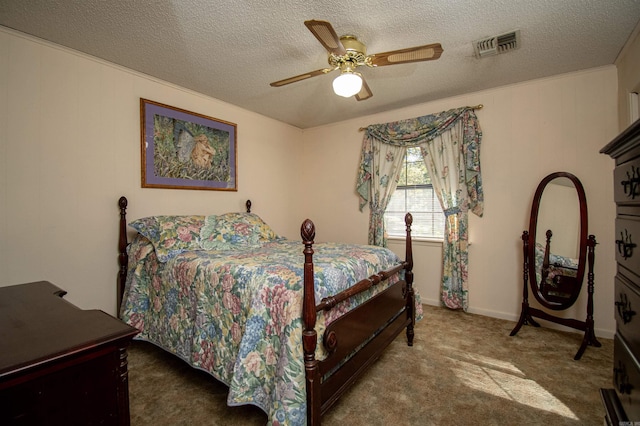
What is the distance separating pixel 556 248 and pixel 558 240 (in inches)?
3.0

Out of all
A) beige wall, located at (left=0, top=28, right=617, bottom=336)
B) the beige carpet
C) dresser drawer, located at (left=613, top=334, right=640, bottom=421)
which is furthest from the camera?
beige wall, located at (left=0, top=28, right=617, bottom=336)

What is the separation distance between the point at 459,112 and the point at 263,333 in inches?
120

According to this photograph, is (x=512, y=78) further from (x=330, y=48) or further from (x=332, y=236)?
(x=332, y=236)

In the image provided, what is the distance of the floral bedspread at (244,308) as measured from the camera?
1.42 meters

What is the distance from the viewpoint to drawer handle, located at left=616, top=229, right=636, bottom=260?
922mm

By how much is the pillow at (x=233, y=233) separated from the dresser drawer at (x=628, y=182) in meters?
2.45

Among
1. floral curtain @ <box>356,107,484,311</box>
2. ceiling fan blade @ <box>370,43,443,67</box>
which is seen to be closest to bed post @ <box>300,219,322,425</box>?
ceiling fan blade @ <box>370,43,443,67</box>

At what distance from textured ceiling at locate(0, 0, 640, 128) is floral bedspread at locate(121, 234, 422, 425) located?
63.2 inches

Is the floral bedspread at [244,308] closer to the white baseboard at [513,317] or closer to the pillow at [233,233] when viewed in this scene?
the pillow at [233,233]

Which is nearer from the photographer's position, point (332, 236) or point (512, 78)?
point (512, 78)

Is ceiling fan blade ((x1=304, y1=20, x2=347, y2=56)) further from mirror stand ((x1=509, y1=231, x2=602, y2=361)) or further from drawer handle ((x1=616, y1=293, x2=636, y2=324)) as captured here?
mirror stand ((x1=509, y1=231, x2=602, y2=361))

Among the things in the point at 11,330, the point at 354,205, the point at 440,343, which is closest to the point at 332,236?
the point at 354,205

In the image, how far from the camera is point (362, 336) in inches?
70.9

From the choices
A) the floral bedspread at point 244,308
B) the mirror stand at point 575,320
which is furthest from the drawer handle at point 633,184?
the mirror stand at point 575,320
